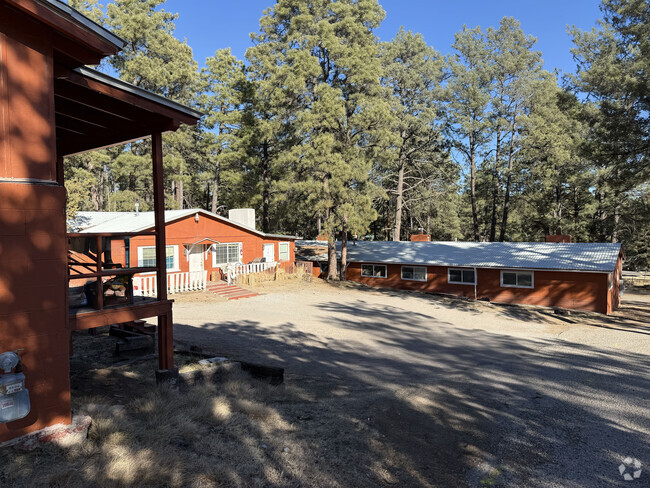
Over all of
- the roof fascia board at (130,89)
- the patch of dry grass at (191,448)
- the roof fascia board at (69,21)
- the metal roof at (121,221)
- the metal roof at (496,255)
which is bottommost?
the patch of dry grass at (191,448)

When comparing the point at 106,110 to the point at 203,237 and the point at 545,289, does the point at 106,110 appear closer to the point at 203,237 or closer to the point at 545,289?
the point at 203,237

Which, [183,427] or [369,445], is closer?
[183,427]

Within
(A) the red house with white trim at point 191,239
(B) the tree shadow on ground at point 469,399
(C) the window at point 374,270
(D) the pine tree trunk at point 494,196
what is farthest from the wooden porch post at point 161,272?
(D) the pine tree trunk at point 494,196

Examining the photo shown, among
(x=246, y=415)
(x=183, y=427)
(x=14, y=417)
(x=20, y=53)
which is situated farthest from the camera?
(x=246, y=415)

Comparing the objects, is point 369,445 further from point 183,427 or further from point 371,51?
point 371,51

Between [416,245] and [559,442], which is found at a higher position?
[416,245]

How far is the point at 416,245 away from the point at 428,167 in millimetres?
10238

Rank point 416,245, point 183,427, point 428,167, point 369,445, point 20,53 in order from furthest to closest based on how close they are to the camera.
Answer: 1. point 428,167
2. point 416,245
3. point 369,445
4. point 183,427
5. point 20,53

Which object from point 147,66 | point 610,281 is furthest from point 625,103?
point 147,66

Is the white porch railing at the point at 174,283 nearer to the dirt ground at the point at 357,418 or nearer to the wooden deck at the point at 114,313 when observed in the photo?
the dirt ground at the point at 357,418

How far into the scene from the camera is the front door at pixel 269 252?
2627 cm

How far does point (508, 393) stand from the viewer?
23.9 ft

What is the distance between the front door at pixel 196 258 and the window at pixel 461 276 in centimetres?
1525

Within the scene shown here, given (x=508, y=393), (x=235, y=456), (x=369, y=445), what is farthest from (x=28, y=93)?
(x=508, y=393)
